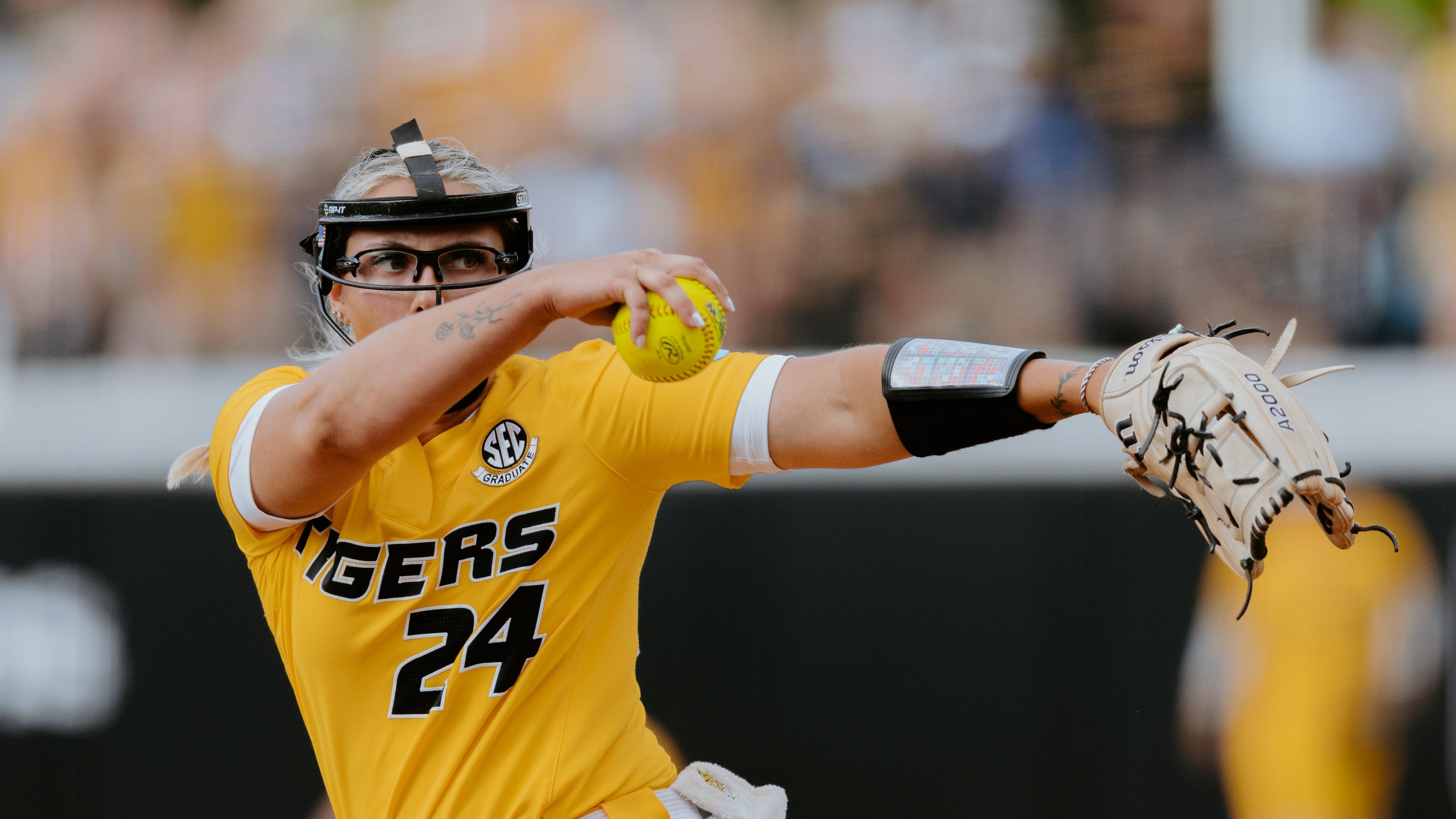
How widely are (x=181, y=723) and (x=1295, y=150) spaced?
4.62 meters

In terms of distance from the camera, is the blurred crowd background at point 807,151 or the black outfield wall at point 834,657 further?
the blurred crowd background at point 807,151

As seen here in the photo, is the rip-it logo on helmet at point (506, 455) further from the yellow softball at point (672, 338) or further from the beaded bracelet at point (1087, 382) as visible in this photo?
the beaded bracelet at point (1087, 382)

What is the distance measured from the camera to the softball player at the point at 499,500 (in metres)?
1.88

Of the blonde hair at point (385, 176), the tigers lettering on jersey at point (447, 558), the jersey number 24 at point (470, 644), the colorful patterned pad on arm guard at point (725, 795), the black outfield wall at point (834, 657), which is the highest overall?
the blonde hair at point (385, 176)

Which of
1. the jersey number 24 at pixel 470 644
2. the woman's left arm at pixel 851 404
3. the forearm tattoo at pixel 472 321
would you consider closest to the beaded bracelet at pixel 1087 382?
the woman's left arm at pixel 851 404

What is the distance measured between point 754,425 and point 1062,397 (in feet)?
1.55

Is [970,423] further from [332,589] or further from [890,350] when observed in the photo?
[332,589]

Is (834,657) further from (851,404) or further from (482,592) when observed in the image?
(851,404)

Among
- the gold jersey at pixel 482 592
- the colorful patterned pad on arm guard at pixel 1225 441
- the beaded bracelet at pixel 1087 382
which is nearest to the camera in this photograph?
the colorful patterned pad on arm guard at pixel 1225 441

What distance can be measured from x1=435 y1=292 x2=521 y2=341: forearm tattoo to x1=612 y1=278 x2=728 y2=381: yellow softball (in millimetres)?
154

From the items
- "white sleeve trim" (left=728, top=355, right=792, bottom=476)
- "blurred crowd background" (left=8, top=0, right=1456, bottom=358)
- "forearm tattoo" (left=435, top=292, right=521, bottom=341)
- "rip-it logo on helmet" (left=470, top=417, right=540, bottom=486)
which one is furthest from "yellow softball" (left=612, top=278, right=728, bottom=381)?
"blurred crowd background" (left=8, top=0, right=1456, bottom=358)

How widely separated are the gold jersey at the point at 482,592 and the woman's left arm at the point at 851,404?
0.36ft

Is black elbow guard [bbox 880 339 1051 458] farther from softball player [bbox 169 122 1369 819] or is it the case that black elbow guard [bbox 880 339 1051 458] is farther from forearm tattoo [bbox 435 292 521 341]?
forearm tattoo [bbox 435 292 521 341]

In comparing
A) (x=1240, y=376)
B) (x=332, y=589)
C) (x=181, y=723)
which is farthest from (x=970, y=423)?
(x=181, y=723)
